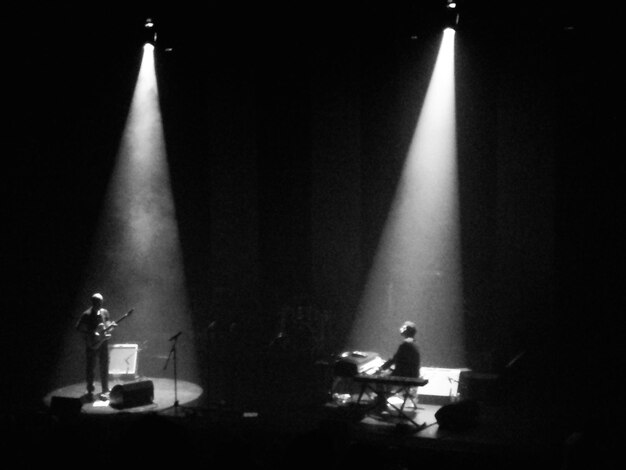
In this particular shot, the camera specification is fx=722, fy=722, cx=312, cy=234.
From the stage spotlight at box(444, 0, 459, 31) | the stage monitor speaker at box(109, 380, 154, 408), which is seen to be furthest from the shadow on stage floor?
the stage spotlight at box(444, 0, 459, 31)

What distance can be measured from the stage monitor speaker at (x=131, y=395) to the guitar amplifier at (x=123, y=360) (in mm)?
1806

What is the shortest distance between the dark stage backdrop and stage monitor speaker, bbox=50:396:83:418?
2.88 m

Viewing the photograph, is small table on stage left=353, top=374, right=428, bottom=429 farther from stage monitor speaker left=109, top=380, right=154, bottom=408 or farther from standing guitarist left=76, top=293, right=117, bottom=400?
standing guitarist left=76, top=293, right=117, bottom=400

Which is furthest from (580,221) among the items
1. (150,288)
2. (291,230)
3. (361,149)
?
(150,288)

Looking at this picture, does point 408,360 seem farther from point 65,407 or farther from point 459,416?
point 65,407

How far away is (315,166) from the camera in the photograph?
12289 mm

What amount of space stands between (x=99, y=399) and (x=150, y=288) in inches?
124

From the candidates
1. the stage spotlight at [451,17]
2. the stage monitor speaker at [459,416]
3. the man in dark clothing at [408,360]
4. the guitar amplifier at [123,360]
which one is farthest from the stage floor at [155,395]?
the stage spotlight at [451,17]

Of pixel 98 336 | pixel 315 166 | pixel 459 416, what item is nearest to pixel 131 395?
pixel 98 336

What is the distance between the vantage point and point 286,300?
1244cm

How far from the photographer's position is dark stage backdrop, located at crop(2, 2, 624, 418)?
10508 millimetres

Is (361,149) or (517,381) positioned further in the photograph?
(361,149)

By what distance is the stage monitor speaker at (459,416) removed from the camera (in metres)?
8.42

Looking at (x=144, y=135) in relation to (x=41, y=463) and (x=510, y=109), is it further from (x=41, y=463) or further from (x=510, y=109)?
(x=41, y=463)
